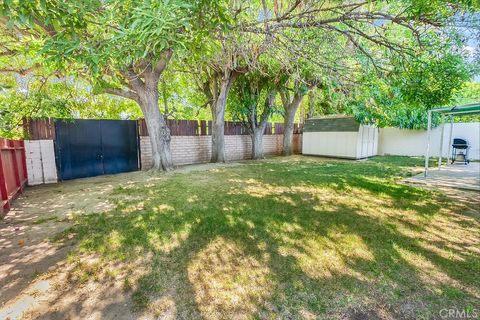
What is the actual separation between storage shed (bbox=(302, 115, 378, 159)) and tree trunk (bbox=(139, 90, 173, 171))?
763 cm

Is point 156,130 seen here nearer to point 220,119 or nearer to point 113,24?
point 220,119

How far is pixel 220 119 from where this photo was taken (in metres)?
8.85

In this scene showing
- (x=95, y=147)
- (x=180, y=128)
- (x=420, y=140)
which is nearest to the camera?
(x=95, y=147)

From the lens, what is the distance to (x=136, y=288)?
6.03 ft

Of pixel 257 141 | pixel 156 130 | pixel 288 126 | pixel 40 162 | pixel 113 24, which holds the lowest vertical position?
pixel 40 162

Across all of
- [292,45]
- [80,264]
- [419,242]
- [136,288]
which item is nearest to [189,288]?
[136,288]

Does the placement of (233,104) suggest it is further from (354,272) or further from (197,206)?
(354,272)

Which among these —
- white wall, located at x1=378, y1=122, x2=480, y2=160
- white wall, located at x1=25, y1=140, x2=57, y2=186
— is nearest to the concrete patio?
white wall, located at x1=378, y1=122, x2=480, y2=160

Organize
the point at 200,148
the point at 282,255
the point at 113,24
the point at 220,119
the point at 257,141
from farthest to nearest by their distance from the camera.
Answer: the point at 257,141, the point at 200,148, the point at 220,119, the point at 113,24, the point at 282,255

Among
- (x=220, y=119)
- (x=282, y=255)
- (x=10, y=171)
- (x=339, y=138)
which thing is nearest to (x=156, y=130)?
(x=220, y=119)

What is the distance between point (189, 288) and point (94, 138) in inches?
249

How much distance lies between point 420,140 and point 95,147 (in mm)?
13759

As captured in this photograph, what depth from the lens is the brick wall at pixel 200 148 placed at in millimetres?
7878

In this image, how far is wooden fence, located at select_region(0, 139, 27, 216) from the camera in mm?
3621
